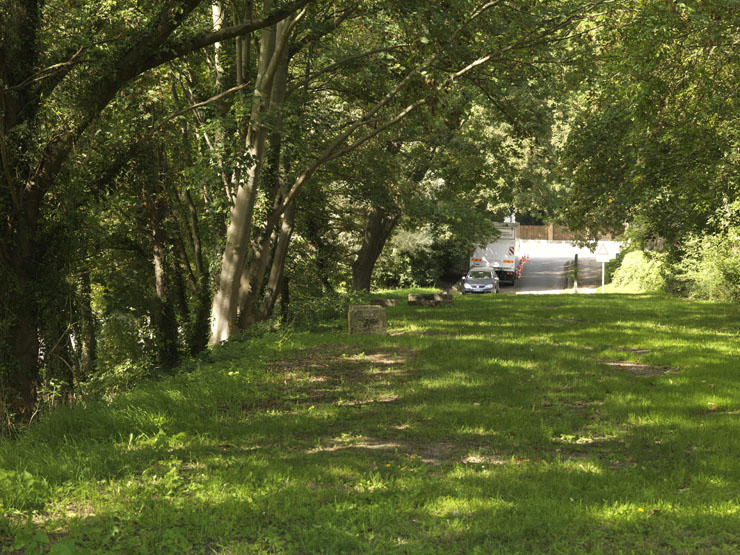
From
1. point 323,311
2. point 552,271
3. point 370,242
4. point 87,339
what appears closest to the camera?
point 323,311

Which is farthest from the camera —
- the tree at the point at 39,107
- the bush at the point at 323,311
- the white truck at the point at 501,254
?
the white truck at the point at 501,254

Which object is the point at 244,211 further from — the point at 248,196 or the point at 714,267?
the point at 714,267

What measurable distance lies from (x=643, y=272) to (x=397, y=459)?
31958mm

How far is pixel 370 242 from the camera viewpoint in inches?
1049

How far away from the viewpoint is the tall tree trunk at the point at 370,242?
85.6 feet

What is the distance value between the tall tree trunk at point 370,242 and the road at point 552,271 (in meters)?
15.7

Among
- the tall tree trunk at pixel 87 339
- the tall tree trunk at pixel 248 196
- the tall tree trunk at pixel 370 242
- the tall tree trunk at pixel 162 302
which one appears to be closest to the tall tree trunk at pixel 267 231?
the tall tree trunk at pixel 248 196

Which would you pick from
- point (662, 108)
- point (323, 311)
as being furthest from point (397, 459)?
point (323, 311)

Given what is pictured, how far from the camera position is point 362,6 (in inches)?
599

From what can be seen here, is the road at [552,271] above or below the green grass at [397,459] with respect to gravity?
above

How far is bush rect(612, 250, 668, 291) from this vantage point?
34.3m

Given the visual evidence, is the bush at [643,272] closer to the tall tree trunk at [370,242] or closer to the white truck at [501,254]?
the white truck at [501,254]

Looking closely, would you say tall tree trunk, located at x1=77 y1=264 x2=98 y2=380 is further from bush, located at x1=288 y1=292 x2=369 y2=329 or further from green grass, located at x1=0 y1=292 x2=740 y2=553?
green grass, located at x1=0 y1=292 x2=740 y2=553

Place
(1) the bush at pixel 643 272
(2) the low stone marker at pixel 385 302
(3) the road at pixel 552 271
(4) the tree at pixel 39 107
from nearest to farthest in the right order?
(4) the tree at pixel 39 107 < (2) the low stone marker at pixel 385 302 < (1) the bush at pixel 643 272 < (3) the road at pixel 552 271
